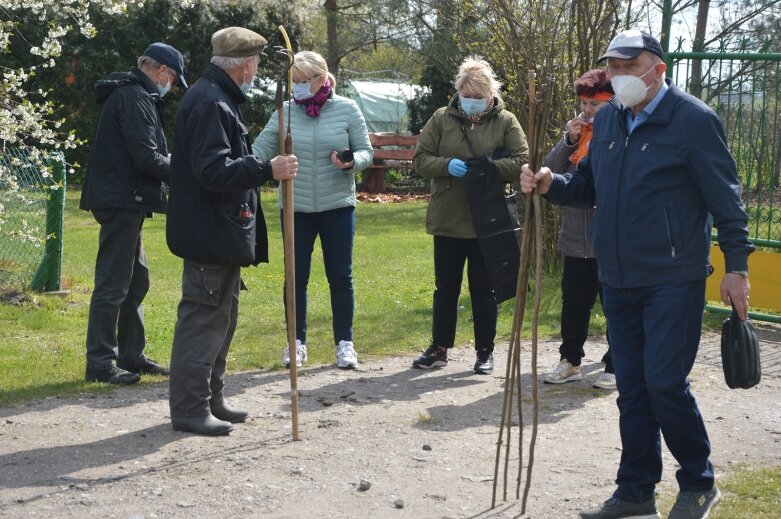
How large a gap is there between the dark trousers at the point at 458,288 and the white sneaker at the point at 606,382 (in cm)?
81

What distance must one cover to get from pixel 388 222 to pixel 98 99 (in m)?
11.1

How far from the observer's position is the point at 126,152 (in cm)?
681

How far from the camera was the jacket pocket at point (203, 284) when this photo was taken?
5676mm

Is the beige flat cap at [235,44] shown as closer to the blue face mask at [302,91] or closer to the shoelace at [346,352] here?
the blue face mask at [302,91]

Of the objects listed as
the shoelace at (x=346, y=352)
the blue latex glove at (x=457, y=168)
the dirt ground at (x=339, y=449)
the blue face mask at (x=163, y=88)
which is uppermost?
the blue face mask at (x=163, y=88)

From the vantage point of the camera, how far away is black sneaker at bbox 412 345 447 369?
25.3ft

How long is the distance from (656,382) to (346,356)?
3530mm

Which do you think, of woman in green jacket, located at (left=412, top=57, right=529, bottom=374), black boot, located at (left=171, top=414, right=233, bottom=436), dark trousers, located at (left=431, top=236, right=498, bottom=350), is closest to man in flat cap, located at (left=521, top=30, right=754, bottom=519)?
black boot, located at (left=171, top=414, right=233, bottom=436)

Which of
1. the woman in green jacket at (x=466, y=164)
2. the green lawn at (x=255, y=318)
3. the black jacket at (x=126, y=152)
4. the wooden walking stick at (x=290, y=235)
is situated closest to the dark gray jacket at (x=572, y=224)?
the woman in green jacket at (x=466, y=164)

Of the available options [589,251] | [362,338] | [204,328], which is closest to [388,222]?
[362,338]

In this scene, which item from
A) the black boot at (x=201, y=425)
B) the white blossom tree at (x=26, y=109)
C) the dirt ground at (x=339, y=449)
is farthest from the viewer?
the white blossom tree at (x=26, y=109)

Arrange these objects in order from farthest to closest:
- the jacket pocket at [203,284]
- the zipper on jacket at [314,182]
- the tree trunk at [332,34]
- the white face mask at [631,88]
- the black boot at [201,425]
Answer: the tree trunk at [332,34]
the zipper on jacket at [314,182]
the black boot at [201,425]
the jacket pocket at [203,284]
the white face mask at [631,88]

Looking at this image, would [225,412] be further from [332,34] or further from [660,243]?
[332,34]

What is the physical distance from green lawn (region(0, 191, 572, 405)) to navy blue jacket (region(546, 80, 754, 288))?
3789mm
